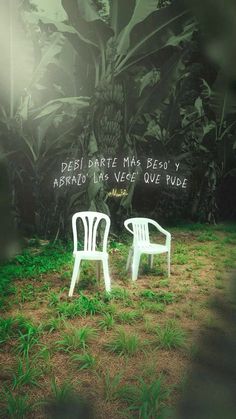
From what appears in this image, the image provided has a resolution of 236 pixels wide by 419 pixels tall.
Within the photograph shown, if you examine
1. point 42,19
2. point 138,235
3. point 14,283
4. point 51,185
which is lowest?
point 14,283

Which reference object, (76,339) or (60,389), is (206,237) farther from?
(60,389)

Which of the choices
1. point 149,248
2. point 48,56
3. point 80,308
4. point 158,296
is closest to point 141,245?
point 149,248

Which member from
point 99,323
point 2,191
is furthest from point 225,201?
point 2,191

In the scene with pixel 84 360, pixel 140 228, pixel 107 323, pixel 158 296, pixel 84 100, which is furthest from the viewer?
pixel 84 100

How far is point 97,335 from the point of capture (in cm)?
249

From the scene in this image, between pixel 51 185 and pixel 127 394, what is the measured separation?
3.57m

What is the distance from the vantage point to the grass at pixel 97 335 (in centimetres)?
175

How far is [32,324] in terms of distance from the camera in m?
2.60

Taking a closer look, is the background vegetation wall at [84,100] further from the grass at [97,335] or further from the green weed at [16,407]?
the green weed at [16,407]

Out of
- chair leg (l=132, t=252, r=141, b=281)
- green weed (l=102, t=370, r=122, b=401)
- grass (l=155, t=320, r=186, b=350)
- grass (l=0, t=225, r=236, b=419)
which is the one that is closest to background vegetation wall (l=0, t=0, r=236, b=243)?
grass (l=0, t=225, r=236, b=419)

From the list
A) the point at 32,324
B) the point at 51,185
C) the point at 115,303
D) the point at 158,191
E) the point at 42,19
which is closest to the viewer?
the point at 32,324

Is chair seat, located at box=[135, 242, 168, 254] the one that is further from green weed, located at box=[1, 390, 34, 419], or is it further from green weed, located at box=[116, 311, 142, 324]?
green weed, located at box=[1, 390, 34, 419]

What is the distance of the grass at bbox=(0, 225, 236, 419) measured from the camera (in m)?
1.75

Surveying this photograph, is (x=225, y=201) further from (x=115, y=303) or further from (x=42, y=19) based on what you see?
(x=115, y=303)
